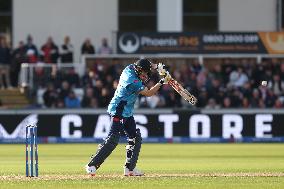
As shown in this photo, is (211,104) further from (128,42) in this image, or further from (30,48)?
(30,48)

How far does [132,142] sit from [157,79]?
51.6ft

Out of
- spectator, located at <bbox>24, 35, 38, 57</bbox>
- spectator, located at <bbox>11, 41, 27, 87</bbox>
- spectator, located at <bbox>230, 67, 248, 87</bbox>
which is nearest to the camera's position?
spectator, located at <bbox>230, 67, 248, 87</bbox>

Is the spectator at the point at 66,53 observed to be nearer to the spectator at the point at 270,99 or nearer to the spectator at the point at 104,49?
the spectator at the point at 104,49

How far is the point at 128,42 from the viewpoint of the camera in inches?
1410

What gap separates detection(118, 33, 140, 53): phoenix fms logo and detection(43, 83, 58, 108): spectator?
3.57 metres

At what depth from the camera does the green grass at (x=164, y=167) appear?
635 inches

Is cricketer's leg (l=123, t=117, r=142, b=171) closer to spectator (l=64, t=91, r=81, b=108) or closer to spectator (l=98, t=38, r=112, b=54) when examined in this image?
spectator (l=64, t=91, r=81, b=108)

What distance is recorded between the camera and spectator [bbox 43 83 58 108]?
1296 inches

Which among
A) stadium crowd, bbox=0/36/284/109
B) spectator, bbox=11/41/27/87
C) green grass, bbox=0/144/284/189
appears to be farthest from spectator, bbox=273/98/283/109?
spectator, bbox=11/41/27/87

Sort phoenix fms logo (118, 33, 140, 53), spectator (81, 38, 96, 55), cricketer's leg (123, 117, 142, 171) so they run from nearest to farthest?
1. cricketer's leg (123, 117, 142, 171)
2. phoenix fms logo (118, 33, 140, 53)
3. spectator (81, 38, 96, 55)

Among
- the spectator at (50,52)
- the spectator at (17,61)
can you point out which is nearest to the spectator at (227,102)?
the spectator at (50,52)

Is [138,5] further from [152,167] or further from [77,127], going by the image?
[152,167]

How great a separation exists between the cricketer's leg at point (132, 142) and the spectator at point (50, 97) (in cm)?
1524

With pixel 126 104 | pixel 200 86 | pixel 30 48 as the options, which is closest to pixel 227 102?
pixel 200 86
